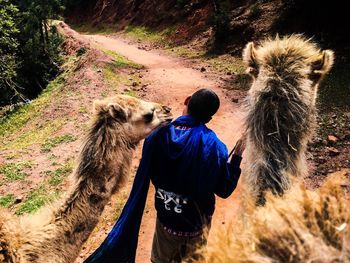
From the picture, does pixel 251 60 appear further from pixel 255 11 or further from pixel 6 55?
pixel 6 55

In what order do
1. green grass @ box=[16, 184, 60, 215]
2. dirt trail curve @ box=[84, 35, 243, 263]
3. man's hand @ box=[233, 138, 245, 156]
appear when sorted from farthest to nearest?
green grass @ box=[16, 184, 60, 215] < dirt trail curve @ box=[84, 35, 243, 263] < man's hand @ box=[233, 138, 245, 156]

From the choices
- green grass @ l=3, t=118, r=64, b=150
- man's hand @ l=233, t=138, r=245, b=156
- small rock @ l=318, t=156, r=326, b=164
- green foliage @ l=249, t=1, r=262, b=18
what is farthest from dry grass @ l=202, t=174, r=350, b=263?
green foliage @ l=249, t=1, r=262, b=18

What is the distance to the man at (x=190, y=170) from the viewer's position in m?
3.01

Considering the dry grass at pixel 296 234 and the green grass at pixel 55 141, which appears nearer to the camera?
the dry grass at pixel 296 234

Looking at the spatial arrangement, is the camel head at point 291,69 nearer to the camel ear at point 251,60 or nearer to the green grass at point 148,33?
the camel ear at point 251,60

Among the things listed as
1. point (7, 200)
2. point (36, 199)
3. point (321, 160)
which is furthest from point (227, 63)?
point (7, 200)

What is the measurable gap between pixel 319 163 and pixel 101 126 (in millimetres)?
5327

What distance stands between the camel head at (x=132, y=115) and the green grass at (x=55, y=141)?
261 inches

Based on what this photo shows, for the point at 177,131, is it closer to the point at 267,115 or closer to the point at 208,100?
the point at 208,100

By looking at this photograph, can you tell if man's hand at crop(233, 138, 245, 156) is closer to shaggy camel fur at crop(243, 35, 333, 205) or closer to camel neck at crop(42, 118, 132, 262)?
shaggy camel fur at crop(243, 35, 333, 205)

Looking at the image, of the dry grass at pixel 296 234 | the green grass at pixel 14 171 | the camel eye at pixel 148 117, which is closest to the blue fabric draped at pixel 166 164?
the camel eye at pixel 148 117

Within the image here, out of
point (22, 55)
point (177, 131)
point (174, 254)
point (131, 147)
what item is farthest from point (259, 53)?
point (22, 55)

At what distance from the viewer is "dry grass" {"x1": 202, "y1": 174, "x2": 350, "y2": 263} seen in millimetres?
1297

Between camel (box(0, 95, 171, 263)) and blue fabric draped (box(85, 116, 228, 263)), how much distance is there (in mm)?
240
